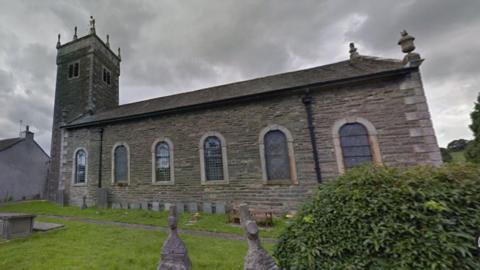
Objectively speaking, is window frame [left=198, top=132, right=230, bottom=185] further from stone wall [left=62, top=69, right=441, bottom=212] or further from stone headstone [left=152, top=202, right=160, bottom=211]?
stone headstone [left=152, top=202, right=160, bottom=211]

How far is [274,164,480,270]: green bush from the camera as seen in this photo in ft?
6.10

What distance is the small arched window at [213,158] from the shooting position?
10.1 metres

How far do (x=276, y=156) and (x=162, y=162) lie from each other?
6175mm

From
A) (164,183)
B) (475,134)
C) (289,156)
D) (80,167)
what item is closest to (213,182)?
(164,183)

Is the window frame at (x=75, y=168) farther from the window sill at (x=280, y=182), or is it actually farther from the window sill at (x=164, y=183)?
the window sill at (x=280, y=182)

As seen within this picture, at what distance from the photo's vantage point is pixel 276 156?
368 inches

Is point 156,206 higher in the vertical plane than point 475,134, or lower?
lower

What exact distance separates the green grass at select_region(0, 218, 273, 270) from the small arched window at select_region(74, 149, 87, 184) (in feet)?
23.8

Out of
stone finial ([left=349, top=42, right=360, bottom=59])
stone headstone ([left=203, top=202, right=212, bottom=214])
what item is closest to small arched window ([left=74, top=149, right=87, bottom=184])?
stone headstone ([left=203, top=202, right=212, bottom=214])

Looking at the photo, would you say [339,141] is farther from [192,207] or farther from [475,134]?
[475,134]

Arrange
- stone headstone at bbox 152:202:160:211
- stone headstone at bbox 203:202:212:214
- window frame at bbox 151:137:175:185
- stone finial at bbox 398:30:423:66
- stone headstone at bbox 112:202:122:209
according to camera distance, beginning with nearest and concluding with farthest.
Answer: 1. stone finial at bbox 398:30:423:66
2. stone headstone at bbox 203:202:212:214
3. stone headstone at bbox 152:202:160:211
4. window frame at bbox 151:137:175:185
5. stone headstone at bbox 112:202:122:209

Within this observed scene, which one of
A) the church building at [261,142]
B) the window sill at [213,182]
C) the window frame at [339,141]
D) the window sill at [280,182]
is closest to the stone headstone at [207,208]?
the church building at [261,142]

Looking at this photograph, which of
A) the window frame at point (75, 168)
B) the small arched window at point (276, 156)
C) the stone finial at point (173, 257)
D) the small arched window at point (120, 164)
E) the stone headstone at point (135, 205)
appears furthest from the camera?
the window frame at point (75, 168)

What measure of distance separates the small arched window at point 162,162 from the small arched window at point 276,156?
538 centimetres
